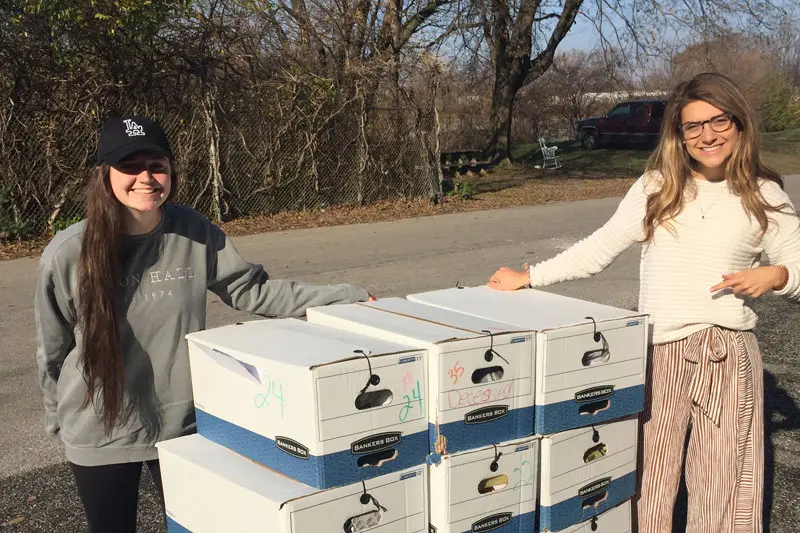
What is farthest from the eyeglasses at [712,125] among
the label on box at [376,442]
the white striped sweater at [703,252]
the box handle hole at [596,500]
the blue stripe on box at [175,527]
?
the blue stripe on box at [175,527]

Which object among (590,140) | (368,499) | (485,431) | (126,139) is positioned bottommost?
(368,499)

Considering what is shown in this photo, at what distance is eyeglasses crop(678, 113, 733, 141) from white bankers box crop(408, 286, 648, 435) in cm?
66

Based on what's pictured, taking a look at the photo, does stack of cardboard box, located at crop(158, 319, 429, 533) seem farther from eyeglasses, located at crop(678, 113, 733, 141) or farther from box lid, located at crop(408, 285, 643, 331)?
eyeglasses, located at crop(678, 113, 733, 141)

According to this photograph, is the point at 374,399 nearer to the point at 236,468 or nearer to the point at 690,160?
the point at 236,468

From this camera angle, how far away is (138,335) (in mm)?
2289

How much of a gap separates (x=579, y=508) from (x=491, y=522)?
1.20 ft

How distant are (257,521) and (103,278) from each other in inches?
33.3

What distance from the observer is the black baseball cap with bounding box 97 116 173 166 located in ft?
7.09

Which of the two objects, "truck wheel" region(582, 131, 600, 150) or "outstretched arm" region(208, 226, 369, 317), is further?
"truck wheel" region(582, 131, 600, 150)

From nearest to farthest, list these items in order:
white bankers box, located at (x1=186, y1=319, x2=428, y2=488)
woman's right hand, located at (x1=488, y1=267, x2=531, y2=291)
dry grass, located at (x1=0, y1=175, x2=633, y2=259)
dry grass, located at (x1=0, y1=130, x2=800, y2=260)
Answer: white bankers box, located at (x1=186, y1=319, x2=428, y2=488) → woman's right hand, located at (x1=488, y1=267, x2=531, y2=291) → dry grass, located at (x1=0, y1=175, x2=633, y2=259) → dry grass, located at (x1=0, y1=130, x2=800, y2=260)

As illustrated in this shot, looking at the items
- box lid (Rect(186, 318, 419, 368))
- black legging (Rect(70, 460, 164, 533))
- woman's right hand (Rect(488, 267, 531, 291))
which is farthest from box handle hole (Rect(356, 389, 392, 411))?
woman's right hand (Rect(488, 267, 531, 291))

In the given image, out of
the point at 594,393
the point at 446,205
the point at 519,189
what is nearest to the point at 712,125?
the point at 594,393

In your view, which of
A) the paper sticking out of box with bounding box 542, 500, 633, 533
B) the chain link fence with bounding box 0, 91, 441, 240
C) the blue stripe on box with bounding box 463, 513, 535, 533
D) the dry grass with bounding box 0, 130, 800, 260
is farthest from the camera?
the dry grass with bounding box 0, 130, 800, 260

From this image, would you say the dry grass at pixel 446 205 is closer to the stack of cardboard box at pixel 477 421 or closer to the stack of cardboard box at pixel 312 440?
the stack of cardboard box at pixel 312 440
